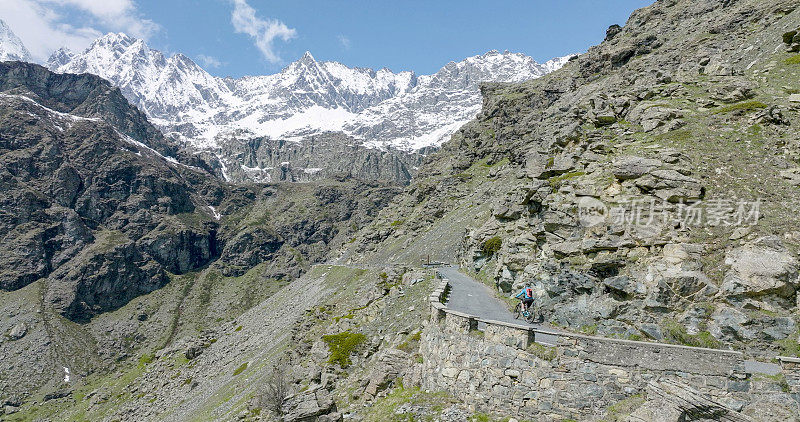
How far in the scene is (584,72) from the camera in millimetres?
116688

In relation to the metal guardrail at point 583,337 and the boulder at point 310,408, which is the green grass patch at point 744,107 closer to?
the metal guardrail at point 583,337

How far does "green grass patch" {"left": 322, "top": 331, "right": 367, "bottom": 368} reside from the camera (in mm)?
32650

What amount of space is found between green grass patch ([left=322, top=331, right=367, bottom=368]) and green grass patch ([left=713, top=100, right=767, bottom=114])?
28368 mm

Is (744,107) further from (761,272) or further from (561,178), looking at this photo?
(761,272)

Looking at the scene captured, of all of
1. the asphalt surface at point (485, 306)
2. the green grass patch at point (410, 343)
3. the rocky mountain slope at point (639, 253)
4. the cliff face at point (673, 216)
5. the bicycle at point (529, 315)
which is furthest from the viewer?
the green grass patch at point (410, 343)

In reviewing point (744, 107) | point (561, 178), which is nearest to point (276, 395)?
point (561, 178)

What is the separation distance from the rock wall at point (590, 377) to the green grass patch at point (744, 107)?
17.6m

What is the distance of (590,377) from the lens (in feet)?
46.7

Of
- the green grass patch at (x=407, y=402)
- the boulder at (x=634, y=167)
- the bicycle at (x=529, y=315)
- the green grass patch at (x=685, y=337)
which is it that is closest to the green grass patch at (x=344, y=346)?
the green grass patch at (x=407, y=402)

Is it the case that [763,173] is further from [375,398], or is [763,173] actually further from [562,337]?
[375,398]

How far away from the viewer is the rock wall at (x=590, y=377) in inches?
498

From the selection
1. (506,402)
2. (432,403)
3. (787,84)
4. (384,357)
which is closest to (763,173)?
(787,84)

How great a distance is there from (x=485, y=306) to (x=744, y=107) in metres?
18.7

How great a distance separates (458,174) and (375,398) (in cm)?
10575
